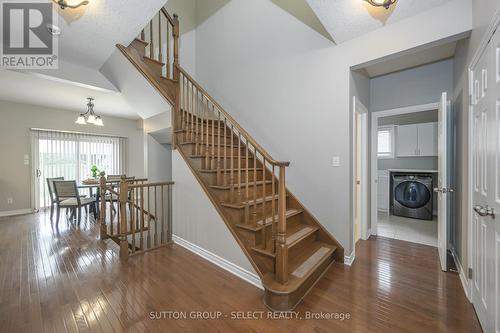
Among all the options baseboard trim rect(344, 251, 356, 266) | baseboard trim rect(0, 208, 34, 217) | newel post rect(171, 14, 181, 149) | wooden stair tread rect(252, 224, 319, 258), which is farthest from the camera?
baseboard trim rect(0, 208, 34, 217)

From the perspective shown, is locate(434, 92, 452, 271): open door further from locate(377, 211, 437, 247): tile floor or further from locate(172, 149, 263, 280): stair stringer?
locate(172, 149, 263, 280): stair stringer

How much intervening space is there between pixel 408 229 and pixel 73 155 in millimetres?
8168

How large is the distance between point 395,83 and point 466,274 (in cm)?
266

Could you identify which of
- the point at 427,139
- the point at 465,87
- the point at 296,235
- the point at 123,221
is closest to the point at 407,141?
the point at 427,139

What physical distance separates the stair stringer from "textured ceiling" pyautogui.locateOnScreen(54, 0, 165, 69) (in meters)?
1.58

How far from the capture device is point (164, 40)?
396 cm

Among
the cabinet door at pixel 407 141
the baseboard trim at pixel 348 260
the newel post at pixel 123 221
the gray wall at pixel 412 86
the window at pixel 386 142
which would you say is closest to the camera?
the baseboard trim at pixel 348 260

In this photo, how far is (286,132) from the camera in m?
3.03

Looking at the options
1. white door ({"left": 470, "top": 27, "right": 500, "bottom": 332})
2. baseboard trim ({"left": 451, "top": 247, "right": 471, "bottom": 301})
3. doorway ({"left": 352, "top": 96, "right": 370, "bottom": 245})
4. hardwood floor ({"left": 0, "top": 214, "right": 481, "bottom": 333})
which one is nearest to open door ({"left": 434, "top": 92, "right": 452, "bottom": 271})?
baseboard trim ({"left": 451, "top": 247, "right": 471, "bottom": 301})

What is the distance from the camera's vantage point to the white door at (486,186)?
4.24ft

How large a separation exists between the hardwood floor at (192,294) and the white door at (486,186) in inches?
13.3

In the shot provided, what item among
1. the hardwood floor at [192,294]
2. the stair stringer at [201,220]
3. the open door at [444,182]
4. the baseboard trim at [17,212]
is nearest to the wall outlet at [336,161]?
the open door at [444,182]

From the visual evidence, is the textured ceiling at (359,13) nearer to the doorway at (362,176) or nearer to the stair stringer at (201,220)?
the doorway at (362,176)

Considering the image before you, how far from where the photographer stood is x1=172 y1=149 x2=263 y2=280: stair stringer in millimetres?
2301
